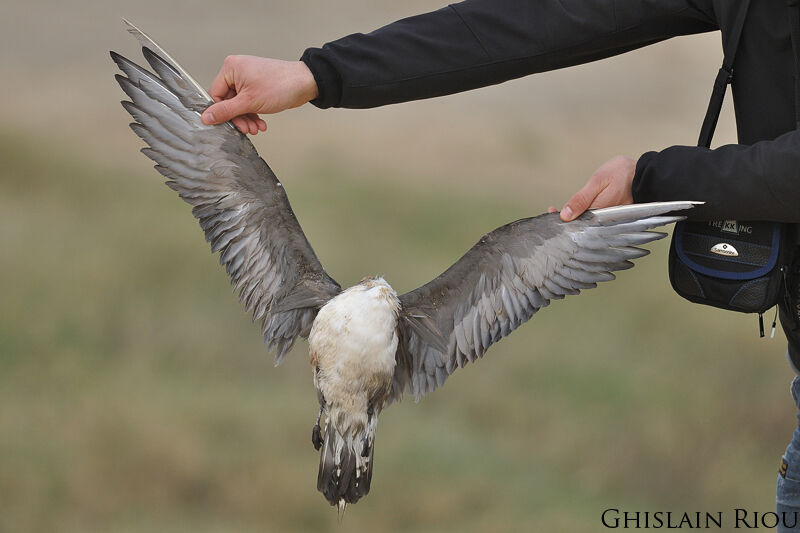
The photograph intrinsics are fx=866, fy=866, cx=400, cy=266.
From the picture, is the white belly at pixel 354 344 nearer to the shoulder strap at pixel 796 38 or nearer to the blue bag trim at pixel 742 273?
the blue bag trim at pixel 742 273

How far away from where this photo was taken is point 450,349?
4.57 ft

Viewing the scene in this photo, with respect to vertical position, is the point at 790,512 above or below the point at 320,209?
below

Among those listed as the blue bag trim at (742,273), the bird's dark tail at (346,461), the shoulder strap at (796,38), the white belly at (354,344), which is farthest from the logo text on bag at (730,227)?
the bird's dark tail at (346,461)

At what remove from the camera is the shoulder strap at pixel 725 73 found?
1.18 meters

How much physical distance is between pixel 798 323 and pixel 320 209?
73.9 inches

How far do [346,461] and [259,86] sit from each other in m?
0.59

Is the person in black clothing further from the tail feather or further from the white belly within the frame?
the tail feather

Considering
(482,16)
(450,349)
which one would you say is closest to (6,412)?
(450,349)

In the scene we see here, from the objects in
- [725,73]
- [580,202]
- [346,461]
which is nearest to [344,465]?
[346,461]

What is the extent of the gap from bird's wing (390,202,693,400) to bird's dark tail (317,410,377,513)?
126mm

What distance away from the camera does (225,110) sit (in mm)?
1340

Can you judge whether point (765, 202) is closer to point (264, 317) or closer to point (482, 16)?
point (482, 16)

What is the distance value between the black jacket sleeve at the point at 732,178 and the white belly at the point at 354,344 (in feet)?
1.37

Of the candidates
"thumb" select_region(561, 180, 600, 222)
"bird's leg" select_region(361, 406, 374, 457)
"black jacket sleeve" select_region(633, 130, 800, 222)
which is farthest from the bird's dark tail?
"black jacket sleeve" select_region(633, 130, 800, 222)
